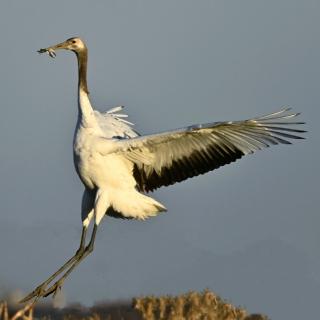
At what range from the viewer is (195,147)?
2131cm

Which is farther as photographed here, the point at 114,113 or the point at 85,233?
the point at 114,113

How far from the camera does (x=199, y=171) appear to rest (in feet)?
72.2

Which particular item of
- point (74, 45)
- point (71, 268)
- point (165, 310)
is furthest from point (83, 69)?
point (165, 310)

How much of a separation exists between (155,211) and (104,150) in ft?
5.28

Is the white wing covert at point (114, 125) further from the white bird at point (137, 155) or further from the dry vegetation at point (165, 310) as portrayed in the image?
the dry vegetation at point (165, 310)

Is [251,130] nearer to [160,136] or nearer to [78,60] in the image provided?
[160,136]

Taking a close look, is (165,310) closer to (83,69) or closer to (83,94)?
(83,94)

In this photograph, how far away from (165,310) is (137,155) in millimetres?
3428

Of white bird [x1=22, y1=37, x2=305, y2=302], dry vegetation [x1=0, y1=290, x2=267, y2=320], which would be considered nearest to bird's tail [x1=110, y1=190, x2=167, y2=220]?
white bird [x1=22, y1=37, x2=305, y2=302]

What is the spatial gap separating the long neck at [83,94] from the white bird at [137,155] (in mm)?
15

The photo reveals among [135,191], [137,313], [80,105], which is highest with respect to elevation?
[80,105]

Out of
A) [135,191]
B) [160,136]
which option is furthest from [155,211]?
[160,136]

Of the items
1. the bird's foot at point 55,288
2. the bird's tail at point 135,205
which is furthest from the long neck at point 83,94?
the bird's foot at point 55,288

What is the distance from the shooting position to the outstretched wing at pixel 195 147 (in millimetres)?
20406
